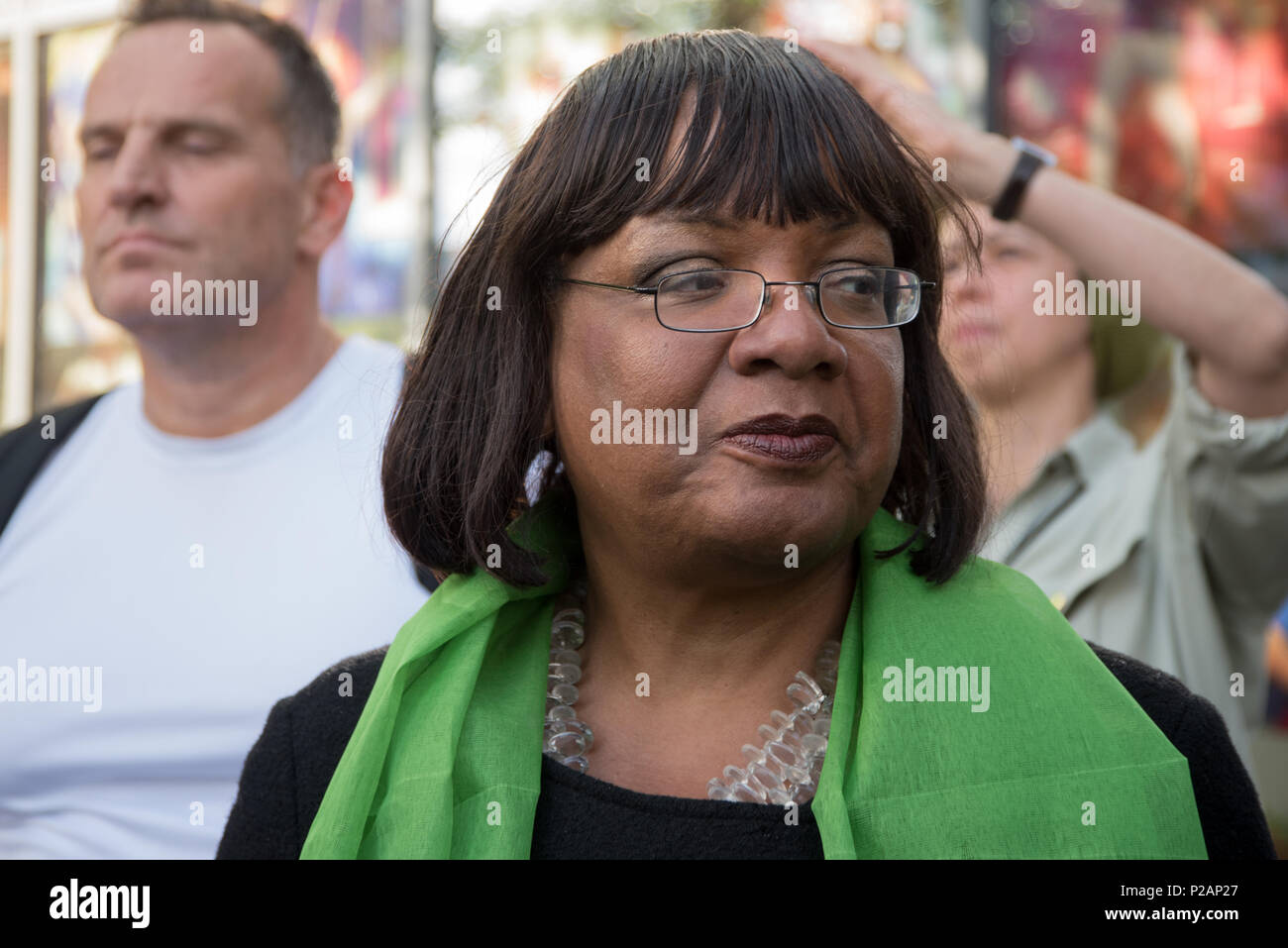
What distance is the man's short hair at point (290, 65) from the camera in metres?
3.19

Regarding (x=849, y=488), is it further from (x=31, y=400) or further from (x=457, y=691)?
(x=31, y=400)

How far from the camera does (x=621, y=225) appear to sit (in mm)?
1704

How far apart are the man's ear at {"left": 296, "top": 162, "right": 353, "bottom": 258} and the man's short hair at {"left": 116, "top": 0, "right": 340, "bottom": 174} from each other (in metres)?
0.04

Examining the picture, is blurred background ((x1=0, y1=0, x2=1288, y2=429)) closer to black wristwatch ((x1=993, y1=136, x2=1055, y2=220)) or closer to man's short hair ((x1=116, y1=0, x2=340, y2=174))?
man's short hair ((x1=116, y1=0, x2=340, y2=174))

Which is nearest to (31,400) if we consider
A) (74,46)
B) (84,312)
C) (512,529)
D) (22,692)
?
(84,312)

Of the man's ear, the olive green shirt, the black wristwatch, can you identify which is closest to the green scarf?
the olive green shirt

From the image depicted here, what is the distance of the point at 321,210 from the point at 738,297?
6.11 feet

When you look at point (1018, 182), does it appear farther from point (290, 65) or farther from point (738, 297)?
point (290, 65)

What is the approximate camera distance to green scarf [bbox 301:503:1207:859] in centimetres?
163

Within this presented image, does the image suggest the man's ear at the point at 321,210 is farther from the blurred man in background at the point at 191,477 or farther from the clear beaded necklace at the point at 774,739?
the clear beaded necklace at the point at 774,739

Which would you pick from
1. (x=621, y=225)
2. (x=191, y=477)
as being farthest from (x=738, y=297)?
(x=191, y=477)
